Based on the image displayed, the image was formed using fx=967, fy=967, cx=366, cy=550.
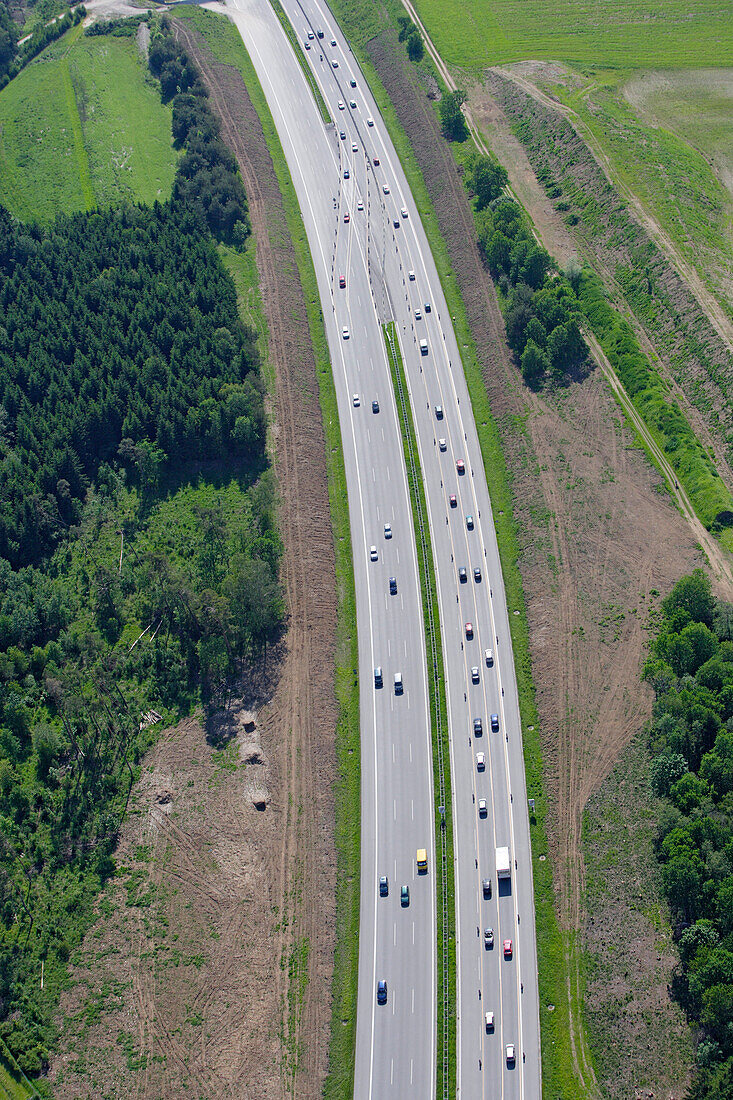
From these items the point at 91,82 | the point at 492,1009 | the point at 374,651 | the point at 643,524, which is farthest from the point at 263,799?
the point at 91,82

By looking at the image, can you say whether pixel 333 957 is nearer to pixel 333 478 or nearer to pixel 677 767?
pixel 677 767

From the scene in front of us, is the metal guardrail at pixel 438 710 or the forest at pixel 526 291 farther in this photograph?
the forest at pixel 526 291

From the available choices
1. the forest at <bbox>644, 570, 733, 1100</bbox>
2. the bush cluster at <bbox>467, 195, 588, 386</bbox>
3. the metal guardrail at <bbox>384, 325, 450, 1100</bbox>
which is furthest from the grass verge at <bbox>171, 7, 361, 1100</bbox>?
the forest at <bbox>644, 570, 733, 1100</bbox>

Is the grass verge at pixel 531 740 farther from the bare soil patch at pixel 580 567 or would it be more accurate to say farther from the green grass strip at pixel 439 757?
the green grass strip at pixel 439 757

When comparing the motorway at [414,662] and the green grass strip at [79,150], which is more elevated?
the green grass strip at [79,150]

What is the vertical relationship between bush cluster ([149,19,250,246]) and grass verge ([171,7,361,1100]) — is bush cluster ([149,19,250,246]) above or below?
above

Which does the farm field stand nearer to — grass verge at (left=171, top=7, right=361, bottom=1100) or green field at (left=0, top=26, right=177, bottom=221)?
grass verge at (left=171, top=7, right=361, bottom=1100)

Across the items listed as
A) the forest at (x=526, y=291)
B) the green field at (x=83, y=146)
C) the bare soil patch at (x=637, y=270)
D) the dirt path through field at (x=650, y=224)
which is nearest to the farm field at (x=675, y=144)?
the dirt path through field at (x=650, y=224)
